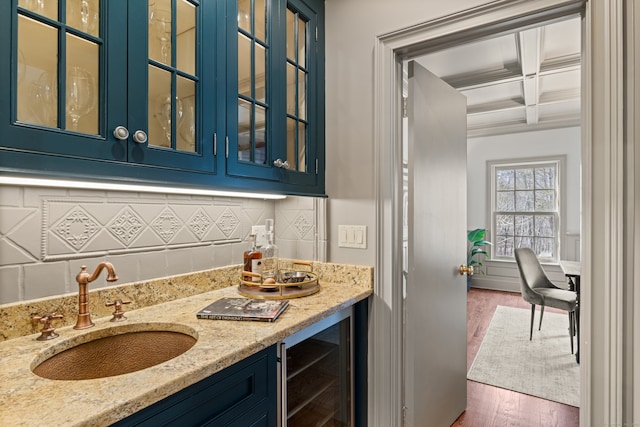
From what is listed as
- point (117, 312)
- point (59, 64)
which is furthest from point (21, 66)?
point (117, 312)

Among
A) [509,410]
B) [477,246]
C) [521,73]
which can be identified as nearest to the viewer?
[509,410]

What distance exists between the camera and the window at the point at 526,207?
5008 millimetres

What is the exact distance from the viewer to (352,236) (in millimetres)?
1619

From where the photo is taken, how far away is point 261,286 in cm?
Result: 140

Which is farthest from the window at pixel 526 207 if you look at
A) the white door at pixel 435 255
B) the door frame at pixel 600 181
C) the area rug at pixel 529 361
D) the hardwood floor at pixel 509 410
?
the door frame at pixel 600 181

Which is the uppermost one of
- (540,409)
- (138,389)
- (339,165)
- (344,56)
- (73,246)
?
(344,56)

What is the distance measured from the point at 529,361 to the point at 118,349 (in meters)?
3.14

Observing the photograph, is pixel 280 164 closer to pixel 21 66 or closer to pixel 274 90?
pixel 274 90

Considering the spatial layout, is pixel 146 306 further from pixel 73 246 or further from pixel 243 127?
pixel 243 127

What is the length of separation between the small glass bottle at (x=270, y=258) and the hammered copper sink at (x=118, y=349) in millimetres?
591

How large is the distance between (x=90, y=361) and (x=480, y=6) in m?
1.83

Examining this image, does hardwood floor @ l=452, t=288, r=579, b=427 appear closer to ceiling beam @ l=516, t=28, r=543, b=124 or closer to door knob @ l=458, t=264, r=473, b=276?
door knob @ l=458, t=264, r=473, b=276

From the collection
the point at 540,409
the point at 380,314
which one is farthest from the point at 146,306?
the point at 540,409

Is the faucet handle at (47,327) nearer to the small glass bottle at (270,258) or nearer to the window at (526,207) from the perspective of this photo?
the small glass bottle at (270,258)
